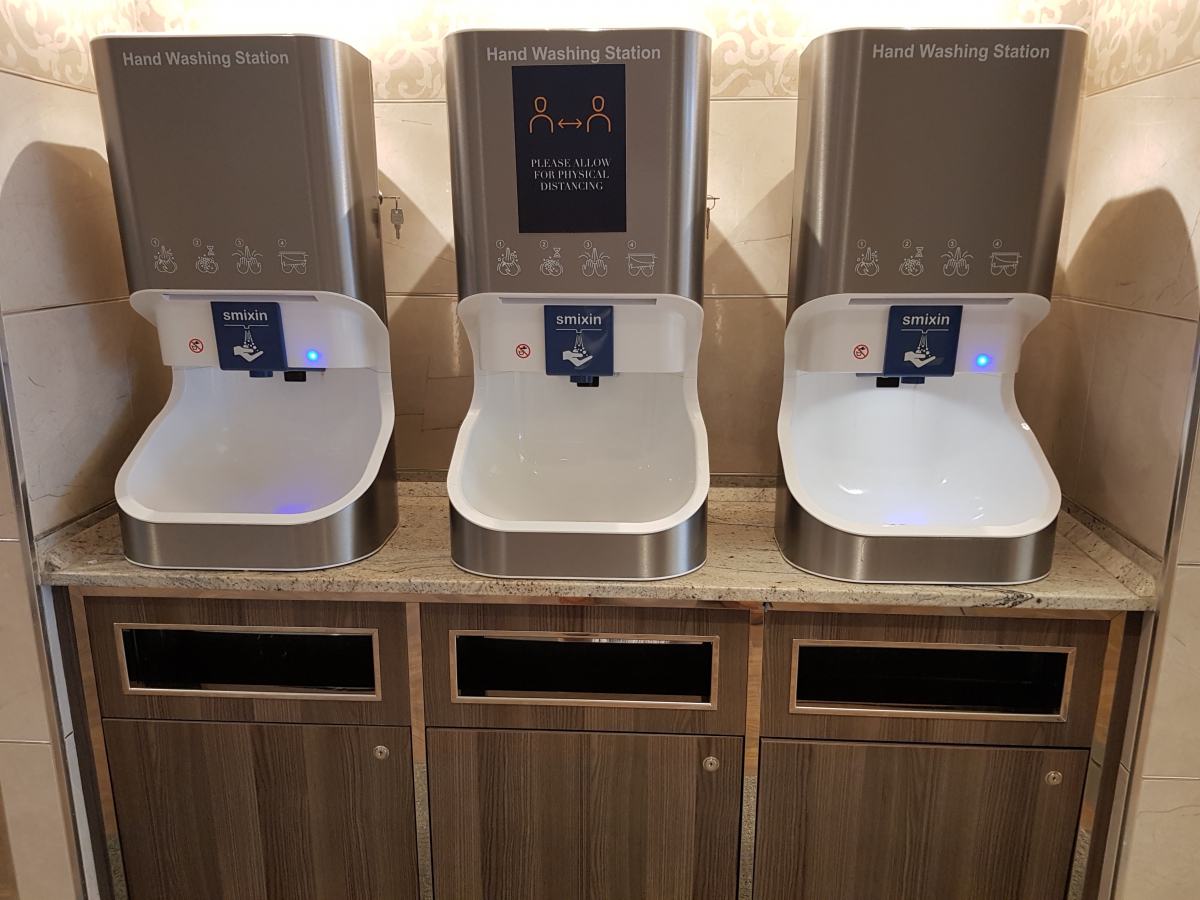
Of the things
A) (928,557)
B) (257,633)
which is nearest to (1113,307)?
(928,557)

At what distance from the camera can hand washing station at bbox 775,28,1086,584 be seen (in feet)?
3.97

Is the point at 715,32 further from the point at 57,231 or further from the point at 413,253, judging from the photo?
the point at 57,231

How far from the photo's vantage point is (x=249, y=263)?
4.33ft

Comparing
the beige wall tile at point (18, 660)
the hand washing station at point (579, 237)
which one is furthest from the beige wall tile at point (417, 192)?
the beige wall tile at point (18, 660)

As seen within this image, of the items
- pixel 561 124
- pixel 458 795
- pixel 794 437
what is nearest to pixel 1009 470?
pixel 794 437

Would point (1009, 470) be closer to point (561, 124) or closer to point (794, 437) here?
point (794, 437)

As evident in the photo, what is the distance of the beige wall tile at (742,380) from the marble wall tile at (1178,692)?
69 centimetres

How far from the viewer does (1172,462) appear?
1241 millimetres

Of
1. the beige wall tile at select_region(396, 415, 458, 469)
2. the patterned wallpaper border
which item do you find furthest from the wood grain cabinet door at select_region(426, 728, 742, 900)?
the patterned wallpaper border

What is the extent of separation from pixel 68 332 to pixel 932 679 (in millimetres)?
1518

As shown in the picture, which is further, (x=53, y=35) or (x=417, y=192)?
(x=417, y=192)

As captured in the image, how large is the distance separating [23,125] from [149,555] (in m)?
0.69

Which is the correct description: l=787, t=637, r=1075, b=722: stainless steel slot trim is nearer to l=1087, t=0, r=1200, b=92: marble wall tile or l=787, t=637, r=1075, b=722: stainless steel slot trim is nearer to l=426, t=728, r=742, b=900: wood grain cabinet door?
l=426, t=728, r=742, b=900: wood grain cabinet door

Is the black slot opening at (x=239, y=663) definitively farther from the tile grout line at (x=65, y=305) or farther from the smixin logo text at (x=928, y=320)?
the smixin logo text at (x=928, y=320)
